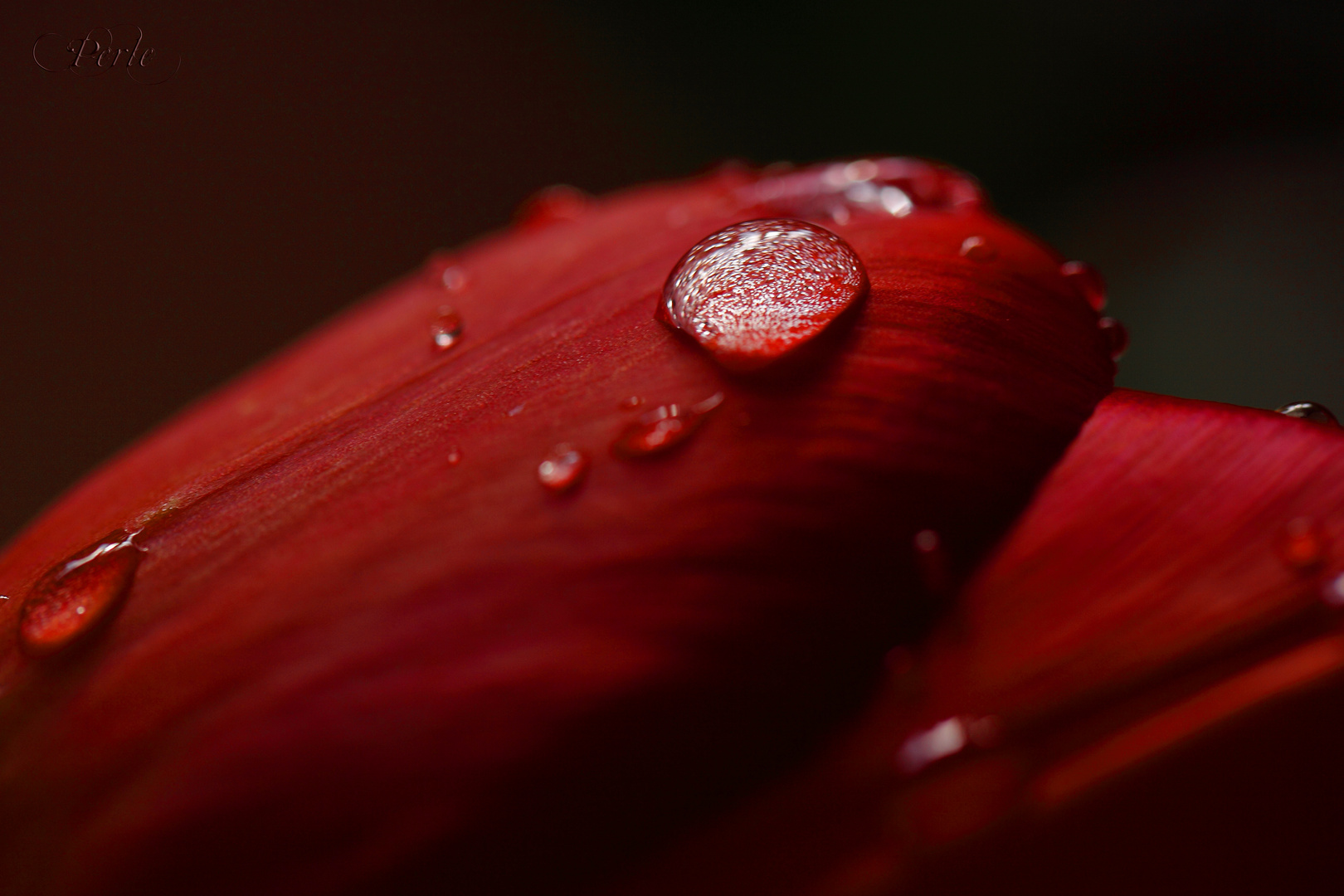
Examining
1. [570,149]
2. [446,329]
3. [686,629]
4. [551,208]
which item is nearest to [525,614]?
[686,629]

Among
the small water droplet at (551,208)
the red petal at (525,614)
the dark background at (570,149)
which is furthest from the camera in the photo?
the dark background at (570,149)

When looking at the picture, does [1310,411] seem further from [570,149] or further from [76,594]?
[570,149]

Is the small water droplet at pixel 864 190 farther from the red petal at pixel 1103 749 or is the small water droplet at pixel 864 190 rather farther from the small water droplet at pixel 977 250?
the red petal at pixel 1103 749

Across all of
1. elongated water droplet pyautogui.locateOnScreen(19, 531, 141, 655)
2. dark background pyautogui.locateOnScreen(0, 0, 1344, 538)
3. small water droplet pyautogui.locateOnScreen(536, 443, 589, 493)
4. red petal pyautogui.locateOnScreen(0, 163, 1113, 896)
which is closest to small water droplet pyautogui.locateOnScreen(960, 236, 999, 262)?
red petal pyautogui.locateOnScreen(0, 163, 1113, 896)

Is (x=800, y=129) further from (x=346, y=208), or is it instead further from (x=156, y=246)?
(x=156, y=246)

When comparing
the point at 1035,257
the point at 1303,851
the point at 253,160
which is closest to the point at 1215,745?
the point at 1303,851

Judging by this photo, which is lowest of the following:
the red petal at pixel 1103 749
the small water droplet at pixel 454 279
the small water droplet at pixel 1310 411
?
the small water droplet at pixel 1310 411

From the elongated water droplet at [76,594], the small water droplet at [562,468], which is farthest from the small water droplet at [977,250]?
the elongated water droplet at [76,594]
